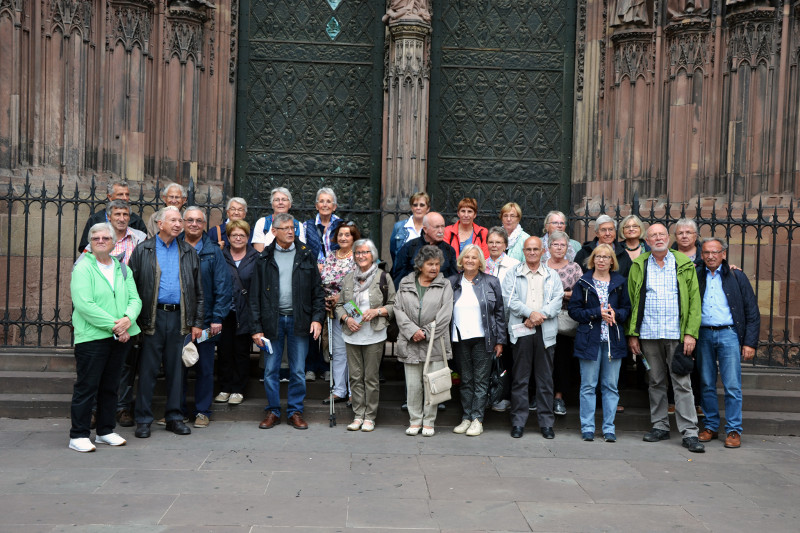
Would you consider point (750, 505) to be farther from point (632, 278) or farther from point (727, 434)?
point (632, 278)

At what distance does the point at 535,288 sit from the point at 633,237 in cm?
112

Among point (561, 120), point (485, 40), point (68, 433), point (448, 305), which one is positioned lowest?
point (68, 433)

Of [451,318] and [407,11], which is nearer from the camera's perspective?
[451,318]

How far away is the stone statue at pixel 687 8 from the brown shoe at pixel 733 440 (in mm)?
5566

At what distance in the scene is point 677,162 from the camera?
10.9m

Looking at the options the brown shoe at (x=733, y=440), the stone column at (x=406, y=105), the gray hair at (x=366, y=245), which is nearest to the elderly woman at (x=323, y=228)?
the gray hair at (x=366, y=245)

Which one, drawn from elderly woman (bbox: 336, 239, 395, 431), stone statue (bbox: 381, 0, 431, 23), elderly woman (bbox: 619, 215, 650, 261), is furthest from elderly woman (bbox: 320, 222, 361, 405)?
stone statue (bbox: 381, 0, 431, 23)

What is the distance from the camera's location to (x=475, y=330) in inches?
298

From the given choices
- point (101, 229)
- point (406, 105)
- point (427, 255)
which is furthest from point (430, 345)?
point (406, 105)

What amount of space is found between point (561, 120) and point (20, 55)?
6.80 meters

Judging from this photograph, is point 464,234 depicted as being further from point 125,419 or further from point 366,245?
point 125,419

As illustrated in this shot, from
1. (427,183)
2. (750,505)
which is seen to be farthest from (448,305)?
(427,183)

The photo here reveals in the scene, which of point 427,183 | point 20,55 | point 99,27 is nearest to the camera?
point 20,55

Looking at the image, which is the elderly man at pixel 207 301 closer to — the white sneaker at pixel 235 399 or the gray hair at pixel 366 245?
the white sneaker at pixel 235 399
